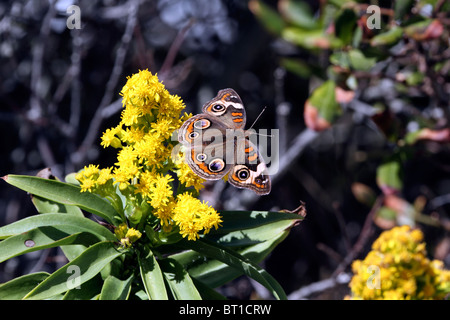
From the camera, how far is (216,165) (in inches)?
66.8

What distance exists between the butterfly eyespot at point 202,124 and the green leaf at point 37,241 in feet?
1.84

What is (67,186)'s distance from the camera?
5.56ft

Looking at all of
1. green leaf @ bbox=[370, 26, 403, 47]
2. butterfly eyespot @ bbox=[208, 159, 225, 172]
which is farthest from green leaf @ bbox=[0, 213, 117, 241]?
green leaf @ bbox=[370, 26, 403, 47]

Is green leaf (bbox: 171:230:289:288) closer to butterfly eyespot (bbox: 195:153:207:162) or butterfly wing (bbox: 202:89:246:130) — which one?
butterfly eyespot (bbox: 195:153:207:162)

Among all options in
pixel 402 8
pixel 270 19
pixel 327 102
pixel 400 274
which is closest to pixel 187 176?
pixel 400 274

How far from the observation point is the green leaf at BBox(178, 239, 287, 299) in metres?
1.57

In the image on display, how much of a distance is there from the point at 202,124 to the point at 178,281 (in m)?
0.60

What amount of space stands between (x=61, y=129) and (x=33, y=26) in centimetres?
113

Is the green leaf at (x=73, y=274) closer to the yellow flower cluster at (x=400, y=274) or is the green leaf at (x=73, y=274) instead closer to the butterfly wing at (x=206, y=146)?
the butterfly wing at (x=206, y=146)

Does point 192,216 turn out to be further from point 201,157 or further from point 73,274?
point 73,274

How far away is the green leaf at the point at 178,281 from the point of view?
5.10ft

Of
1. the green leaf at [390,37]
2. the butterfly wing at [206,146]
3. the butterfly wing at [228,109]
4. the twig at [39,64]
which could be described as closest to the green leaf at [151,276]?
the butterfly wing at [206,146]
